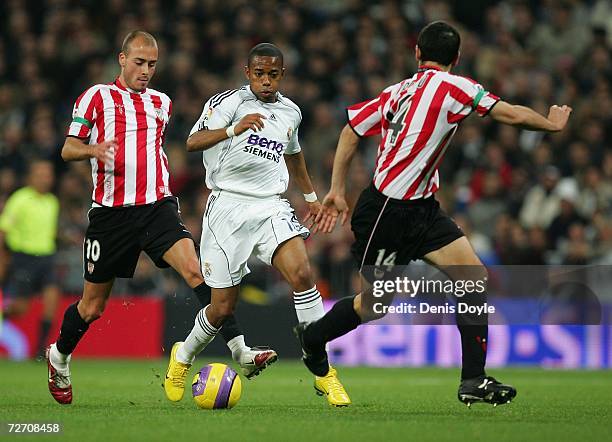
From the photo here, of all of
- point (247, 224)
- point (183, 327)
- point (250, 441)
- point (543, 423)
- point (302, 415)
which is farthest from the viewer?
point (183, 327)

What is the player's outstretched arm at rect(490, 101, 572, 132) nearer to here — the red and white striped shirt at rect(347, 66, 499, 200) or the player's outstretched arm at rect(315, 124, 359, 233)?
the red and white striped shirt at rect(347, 66, 499, 200)

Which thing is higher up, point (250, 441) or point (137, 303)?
point (250, 441)

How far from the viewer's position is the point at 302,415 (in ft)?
23.4

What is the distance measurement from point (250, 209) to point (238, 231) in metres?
0.17

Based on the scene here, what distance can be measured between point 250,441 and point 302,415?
4.55 feet

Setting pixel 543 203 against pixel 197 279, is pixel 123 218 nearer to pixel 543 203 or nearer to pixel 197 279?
pixel 197 279

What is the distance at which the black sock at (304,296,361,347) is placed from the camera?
287 inches

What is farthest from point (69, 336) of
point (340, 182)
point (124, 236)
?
point (340, 182)

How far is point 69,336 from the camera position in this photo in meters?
8.03

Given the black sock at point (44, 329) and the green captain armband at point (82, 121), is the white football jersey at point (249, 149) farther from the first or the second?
the black sock at point (44, 329)

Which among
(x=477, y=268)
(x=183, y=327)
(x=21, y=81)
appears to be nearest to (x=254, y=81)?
(x=477, y=268)

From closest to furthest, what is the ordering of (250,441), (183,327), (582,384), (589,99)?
(250,441)
(582,384)
(183,327)
(589,99)

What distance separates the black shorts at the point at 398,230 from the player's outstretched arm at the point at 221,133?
2.70ft

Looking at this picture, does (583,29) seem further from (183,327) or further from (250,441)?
(250,441)
